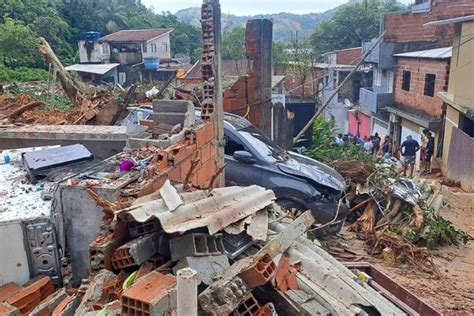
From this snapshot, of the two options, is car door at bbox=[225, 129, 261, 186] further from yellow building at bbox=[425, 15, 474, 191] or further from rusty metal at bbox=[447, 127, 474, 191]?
yellow building at bbox=[425, 15, 474, 191]

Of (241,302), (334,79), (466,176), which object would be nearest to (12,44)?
(334,79)

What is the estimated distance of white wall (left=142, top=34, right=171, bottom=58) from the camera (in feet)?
140

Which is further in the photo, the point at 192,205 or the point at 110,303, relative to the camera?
the point at 192,205

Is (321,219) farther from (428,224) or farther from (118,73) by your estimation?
(118,73)

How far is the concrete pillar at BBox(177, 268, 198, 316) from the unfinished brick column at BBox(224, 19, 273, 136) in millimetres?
9416

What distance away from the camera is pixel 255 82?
11453 mm

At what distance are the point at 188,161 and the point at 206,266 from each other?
224 cm

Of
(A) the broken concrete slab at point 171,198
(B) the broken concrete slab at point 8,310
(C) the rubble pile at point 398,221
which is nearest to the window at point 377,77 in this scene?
(C) the rubble pile at point 398,221

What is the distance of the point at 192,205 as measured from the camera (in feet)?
12.6

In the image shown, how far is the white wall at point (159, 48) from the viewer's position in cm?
4256

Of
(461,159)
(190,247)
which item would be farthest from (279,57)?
(190,247)

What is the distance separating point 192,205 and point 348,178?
582 cm

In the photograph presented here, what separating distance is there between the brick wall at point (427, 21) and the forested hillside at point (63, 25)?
79.2 feet

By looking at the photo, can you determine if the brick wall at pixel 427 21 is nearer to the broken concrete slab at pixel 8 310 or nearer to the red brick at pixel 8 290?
the red brick at pixel 8 290
